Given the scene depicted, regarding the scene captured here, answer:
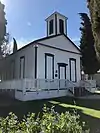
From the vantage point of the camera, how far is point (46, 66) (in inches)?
772

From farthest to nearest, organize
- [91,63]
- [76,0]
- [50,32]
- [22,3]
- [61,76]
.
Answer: [91,63] → [50,32] → [61,76] → [22,3] → [76,0]

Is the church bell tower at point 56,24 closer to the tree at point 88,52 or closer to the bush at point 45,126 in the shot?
the tree at point 88,52

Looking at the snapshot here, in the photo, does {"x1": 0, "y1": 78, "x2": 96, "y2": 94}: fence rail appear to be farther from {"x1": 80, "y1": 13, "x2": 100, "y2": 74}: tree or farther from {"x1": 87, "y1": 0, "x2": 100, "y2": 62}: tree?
{"x1": 80, "y1": 13, "x2": 100, "y2": 74}: tree

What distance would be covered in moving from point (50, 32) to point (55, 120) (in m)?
21.3

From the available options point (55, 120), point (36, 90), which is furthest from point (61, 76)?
point (55, 120)

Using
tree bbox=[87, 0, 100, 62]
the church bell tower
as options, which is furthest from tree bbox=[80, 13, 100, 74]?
tree bbox=[87, 0, 100, 62]

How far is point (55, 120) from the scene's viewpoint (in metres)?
4.10

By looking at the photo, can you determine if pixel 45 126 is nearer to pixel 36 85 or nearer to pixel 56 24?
pixel 36 85

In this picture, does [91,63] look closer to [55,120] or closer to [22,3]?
[22,3]

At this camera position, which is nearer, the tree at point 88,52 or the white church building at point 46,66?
the white church building at point 46,66

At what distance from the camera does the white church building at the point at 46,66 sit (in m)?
16.6

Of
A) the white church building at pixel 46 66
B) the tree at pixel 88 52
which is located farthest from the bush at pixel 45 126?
the tree at pixel 88 52

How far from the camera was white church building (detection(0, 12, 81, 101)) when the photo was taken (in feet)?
54.3

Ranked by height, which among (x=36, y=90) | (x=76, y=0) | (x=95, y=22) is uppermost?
(x=76, y=0)
